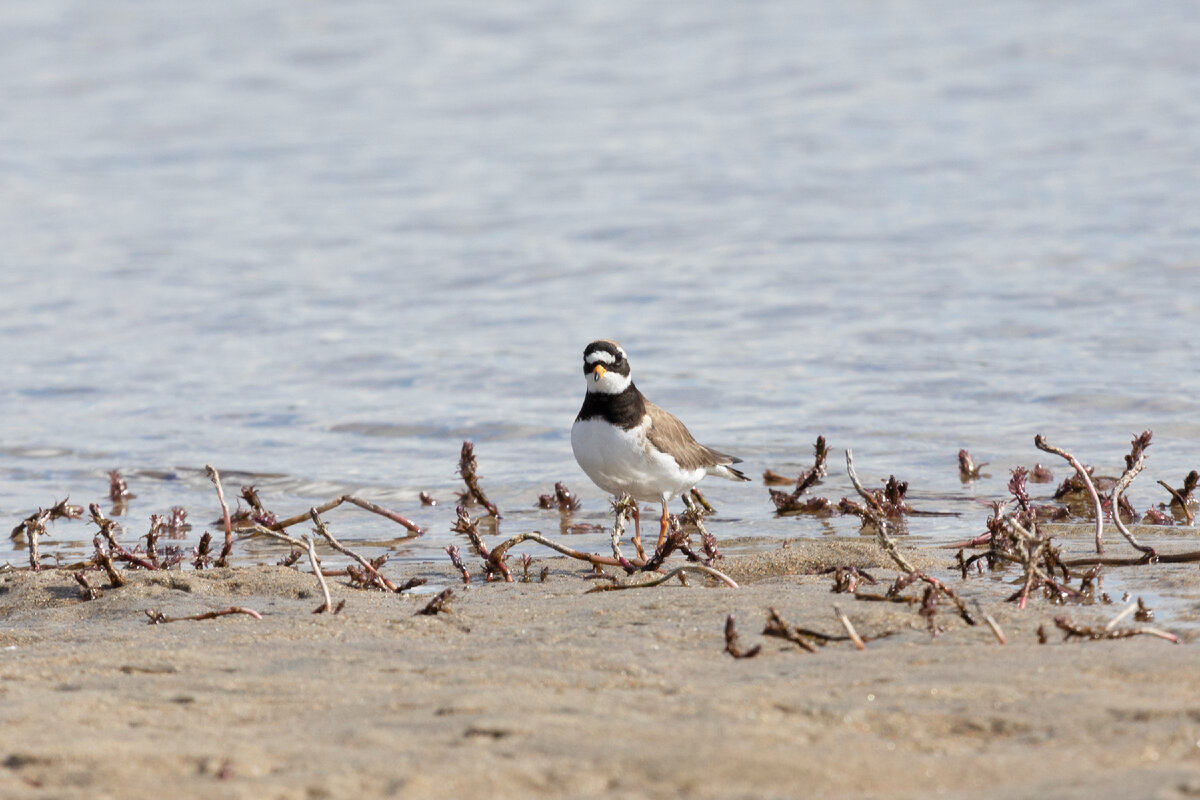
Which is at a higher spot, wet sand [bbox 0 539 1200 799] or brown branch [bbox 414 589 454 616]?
brown branch [bbox 414 589 454 616]

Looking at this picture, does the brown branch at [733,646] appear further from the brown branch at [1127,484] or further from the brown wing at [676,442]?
the brown wing at [676,442]

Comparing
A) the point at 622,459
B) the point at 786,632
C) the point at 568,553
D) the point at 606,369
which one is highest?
the point at 606,369

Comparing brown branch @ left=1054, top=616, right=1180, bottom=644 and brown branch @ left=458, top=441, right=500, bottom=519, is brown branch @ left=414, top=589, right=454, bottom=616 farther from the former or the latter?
brown branch @ left=458, top=441, right=500, bottom=519

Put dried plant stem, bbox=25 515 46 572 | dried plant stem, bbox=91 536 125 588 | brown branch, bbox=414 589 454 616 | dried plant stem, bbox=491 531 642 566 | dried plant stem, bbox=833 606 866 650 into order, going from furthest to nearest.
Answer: dried plant stem, bbox=25 515 46 572 < dried plant stem, bbox=491 531 642 566 < dried plant stem, bbox=91 536 125 588 < brown branch, bbox=414 589 454 616 < dried plant stem, bbox=833 606 866 650

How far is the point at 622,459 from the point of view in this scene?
833 cm

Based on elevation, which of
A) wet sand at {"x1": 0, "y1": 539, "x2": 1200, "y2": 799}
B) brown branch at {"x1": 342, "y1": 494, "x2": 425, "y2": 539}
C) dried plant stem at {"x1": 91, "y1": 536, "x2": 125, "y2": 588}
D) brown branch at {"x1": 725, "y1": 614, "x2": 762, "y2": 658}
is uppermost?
brown branch at {"x1": 342, "y1": 494, "x2": 425, "y2": 539}

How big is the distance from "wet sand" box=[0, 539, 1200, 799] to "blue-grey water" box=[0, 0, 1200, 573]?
109 inches

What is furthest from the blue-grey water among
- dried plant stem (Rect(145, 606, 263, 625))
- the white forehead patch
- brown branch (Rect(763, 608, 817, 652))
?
brown branch (Rect(763, 608, 817, 652))

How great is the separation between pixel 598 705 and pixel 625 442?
3990mm

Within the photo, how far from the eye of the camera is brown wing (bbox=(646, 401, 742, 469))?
854cm

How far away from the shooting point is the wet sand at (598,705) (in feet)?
12.5

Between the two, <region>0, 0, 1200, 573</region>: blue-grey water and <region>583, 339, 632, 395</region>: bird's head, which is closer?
<region>583, 339, 632, 395</region>: bird's head

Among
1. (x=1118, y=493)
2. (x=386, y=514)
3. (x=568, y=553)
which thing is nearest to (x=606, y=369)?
(x=386, y=514)

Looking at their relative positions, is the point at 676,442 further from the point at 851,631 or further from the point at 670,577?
the point at 851,631
